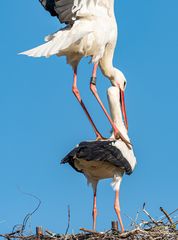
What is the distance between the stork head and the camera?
469 inches

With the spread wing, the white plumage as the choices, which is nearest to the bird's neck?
the white plumage

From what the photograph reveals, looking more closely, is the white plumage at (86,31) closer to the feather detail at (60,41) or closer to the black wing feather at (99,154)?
the feather detail at (60,41)

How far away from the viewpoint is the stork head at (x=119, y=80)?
11914 mm

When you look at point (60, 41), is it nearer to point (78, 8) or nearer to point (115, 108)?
point (78, 8)

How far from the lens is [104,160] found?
1041cm

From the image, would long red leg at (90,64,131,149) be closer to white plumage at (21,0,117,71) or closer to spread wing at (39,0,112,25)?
white plumage at (21,0,117,71)

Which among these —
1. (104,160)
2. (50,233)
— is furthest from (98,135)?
(50,233)

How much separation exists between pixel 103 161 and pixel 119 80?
1.75m

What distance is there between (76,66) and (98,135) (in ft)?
3.63

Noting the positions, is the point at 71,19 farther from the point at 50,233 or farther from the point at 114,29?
the point at 50,233

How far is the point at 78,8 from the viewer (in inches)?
465

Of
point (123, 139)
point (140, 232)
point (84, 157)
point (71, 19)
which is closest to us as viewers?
point (140, 232)

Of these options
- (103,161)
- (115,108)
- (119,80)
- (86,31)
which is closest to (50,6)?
(86,31)

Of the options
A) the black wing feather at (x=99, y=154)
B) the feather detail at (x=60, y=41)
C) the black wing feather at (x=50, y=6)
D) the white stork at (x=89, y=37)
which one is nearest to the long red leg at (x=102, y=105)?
the white stork at (x=89, y=37)
